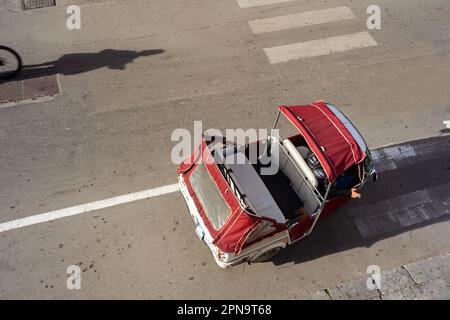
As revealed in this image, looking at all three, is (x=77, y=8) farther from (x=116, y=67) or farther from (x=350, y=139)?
(x=350, y=139)

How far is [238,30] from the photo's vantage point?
12.9 m

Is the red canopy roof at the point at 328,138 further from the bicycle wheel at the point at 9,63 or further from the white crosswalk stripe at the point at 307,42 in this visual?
the bicycle wheel at the point at 9,63

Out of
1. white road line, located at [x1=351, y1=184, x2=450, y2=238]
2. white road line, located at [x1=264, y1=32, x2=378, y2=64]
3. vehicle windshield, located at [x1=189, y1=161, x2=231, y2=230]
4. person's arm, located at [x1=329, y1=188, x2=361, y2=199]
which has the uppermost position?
white road line, located at [x1=264, y1=32, x2=378, y2=64]

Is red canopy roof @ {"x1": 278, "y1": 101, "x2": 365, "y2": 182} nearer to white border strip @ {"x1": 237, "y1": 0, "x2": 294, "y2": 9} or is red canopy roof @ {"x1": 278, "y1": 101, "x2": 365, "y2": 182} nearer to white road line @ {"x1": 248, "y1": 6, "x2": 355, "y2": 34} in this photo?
white road line @ {"x1": 248, "y1": 6, "x2": 355, "y2": 34}

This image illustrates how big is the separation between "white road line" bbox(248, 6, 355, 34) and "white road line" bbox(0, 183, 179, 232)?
6555 millimetres

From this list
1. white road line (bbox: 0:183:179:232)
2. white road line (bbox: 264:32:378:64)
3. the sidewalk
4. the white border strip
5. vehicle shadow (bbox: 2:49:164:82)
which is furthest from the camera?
the white border strip

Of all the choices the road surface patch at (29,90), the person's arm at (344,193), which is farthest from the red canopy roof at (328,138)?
the road surface patch at (29,90)

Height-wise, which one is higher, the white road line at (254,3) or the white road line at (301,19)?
the white road line at (254,3)

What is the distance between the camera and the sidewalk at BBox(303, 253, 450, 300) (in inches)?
306

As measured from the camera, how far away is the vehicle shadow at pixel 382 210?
27.3 feet

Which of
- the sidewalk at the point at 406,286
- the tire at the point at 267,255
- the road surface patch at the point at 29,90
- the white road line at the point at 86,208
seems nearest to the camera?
the tire at the point at 267,255

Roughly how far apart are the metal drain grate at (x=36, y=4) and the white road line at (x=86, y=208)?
818 centimetres

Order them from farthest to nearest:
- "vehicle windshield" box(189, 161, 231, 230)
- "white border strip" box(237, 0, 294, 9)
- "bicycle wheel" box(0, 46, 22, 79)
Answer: "white border strip" box(237, 0, 294, 9) < "bicycle wheel" box(0, 46, 22, 79) < "vehicle windshield" box(189, 161, 231, 230)

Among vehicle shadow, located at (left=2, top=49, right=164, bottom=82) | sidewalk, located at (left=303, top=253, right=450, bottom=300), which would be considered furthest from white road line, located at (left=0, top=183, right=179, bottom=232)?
vehicle shadow, located at (left=2, top=49, right=164, bottom=82)
